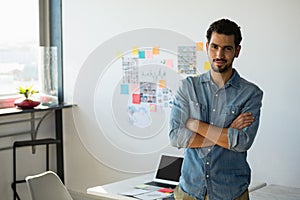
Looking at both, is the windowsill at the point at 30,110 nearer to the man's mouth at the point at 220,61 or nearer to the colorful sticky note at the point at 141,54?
the colorful sticky note at the point at 141,54

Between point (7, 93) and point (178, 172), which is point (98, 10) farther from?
point (178, 172)

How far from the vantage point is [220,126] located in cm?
246

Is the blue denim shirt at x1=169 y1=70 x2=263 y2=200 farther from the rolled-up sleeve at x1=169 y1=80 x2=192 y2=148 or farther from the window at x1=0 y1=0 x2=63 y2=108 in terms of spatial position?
the window at x1=0 y1=0 x2=63 y2=108

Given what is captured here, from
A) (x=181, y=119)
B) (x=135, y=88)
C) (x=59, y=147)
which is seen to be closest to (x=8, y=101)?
(x=59, y=147)

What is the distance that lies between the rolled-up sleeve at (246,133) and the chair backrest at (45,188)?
107 centimetres

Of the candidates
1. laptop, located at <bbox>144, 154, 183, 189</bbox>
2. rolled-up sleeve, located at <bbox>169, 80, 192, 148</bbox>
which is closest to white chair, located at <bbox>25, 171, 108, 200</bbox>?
laptop, located at <bbox>144, 154, 183, 189</bbox>

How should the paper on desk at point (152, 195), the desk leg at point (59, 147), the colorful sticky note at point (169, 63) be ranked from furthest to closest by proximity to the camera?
the desk leg at point (59, 147) → the colorful sticky note at point (169, 63) → the paper on desk at point (152, 195)

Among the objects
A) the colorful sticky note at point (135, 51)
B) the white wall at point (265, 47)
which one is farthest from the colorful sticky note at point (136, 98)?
the white wall at point (265, 47)

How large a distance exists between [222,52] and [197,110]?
0.28 metres

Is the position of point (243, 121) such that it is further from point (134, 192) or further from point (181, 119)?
point (134, 192)

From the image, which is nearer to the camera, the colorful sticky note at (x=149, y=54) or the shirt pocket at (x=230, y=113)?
the shirt pocket at (x=230, y=113)

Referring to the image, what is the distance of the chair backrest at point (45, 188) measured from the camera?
2.92 meters

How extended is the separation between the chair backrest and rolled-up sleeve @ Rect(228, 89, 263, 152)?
3.53 feet

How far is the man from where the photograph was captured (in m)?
2.34
